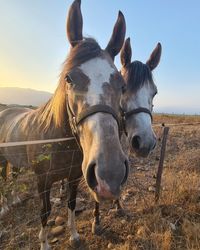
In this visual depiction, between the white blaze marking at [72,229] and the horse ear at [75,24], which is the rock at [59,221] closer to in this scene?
the white blaze marking at [72,229]

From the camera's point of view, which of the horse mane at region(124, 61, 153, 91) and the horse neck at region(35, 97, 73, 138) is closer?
the horse neck at region(35, 97, 73, 138)

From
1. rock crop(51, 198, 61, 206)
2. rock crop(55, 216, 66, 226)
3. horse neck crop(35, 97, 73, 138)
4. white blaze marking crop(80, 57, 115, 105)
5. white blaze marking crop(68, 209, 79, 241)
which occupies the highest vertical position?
white blaze marking crop(80, 57, 115, 105)

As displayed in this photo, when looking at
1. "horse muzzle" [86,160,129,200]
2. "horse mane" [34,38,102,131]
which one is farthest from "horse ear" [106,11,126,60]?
"horse muzzle" [86,160,129,200]

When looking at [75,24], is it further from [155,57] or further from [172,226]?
[172,226]

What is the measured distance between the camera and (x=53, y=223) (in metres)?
3.96

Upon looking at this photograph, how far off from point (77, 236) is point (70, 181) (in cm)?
79

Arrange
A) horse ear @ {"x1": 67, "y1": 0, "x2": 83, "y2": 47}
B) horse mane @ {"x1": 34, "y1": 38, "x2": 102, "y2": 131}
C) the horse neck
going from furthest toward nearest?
the horse neck → horse ear @ {"x1": 67, "y1": 0, "x2": 83, "y2": 47} → horse mane @ {"x1": 34, "y1": 38, "x2": 102, "y2": 131}

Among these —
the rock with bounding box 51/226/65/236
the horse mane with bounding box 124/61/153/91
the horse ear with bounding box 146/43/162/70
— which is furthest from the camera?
the horse ear with bounding box 146/43/162/70

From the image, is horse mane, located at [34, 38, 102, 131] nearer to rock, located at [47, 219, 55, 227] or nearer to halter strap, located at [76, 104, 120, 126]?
halter strap, located at [76, 104, 120, 126]

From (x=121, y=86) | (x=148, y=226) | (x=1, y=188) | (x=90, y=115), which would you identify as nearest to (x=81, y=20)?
(x=121, y=86)

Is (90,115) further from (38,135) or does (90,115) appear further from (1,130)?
(1,130)

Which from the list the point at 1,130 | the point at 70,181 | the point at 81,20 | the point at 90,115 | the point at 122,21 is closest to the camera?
the point at 90,115

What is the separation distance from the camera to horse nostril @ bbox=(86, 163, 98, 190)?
1717 mm

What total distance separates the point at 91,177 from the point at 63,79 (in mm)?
1183
